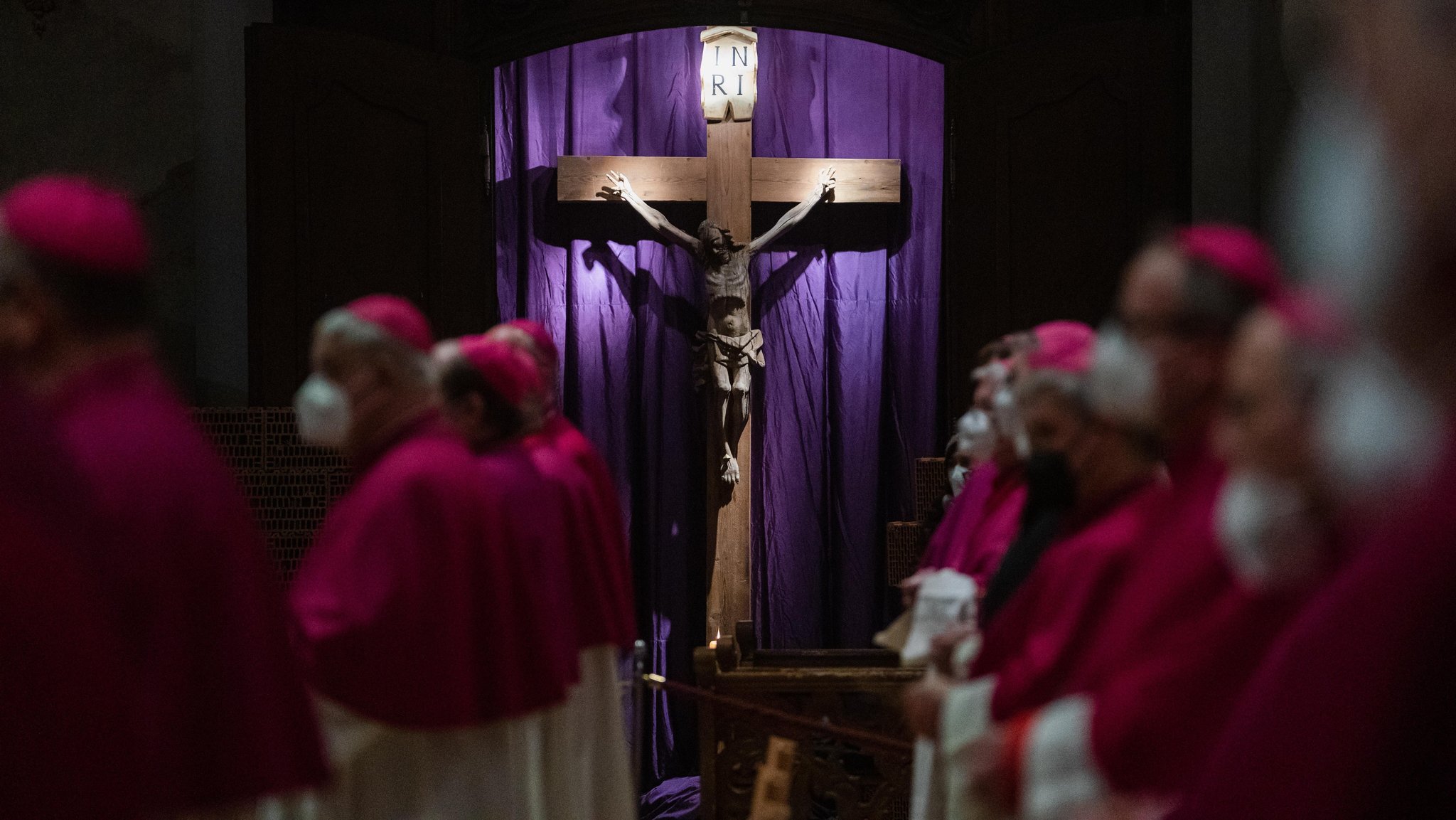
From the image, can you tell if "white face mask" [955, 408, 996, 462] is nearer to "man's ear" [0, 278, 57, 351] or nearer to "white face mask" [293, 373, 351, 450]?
"white face mask" [293, 373, 351, 450]

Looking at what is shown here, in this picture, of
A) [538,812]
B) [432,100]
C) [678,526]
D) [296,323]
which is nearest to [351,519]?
[538,812]

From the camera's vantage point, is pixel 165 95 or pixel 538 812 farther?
pixel 165 95

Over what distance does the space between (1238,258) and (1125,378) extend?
7.9 inches

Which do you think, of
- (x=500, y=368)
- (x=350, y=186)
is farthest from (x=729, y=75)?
(x=500, y=368)

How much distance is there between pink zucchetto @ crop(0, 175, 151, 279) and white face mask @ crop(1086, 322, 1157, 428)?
4.45ft

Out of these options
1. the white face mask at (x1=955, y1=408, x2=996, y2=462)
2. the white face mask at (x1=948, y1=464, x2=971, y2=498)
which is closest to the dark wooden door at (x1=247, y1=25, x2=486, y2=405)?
the white face mask at (x1=948, y1=464, x2=971, y2=498)

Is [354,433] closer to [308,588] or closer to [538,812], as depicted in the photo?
[308,588]

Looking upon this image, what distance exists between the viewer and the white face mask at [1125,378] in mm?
1548

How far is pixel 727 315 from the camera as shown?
6488 millimetres

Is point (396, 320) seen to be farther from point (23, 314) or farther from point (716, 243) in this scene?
point (716, 243)

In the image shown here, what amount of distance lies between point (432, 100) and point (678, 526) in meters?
2.69

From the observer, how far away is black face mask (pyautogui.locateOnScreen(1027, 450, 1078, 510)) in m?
2.03

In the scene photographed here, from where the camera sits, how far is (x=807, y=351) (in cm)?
702

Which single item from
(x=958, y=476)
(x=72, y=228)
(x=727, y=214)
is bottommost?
(x=958, y=476)
